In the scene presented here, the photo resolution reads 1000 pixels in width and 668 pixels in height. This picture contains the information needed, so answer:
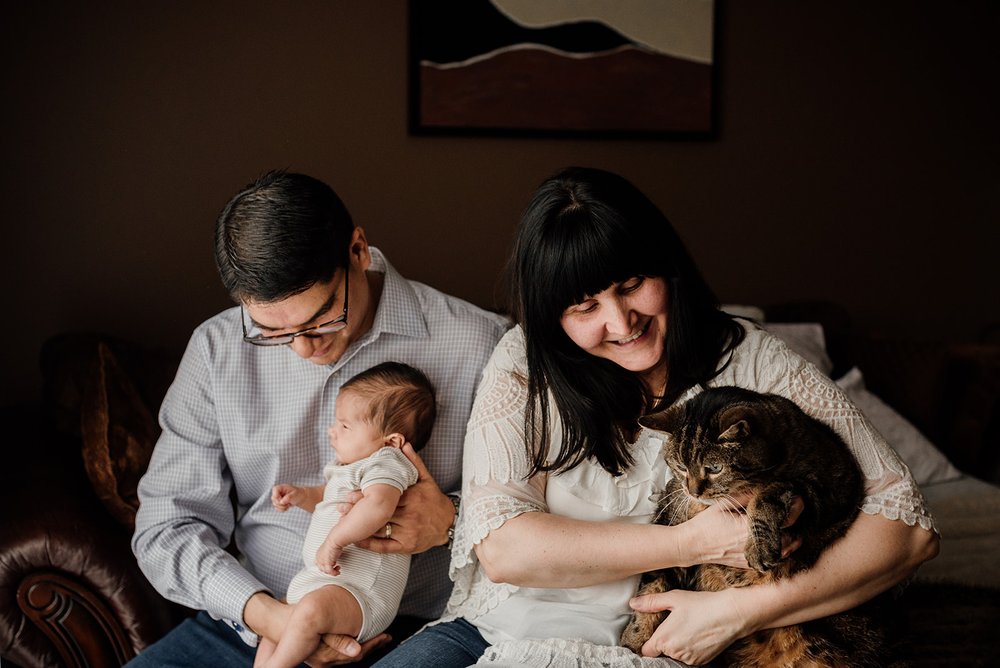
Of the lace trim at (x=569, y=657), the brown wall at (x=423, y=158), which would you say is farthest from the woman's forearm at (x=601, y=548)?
the brown wall at (x=423, y=158)

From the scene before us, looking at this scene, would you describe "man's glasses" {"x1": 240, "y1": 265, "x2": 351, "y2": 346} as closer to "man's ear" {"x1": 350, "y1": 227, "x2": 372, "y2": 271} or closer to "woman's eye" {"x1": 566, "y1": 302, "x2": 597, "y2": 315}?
"man's ear" {"x1": 350, "y1": 227, "x2": 372, "y2": 271}

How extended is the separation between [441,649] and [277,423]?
1.91 ft

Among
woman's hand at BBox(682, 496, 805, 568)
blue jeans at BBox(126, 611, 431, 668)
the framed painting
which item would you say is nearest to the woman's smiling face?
woman's hand at BBox(682, 496, 805, 568)

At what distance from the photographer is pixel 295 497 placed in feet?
5.66

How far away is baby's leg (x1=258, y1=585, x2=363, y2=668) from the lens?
150cm

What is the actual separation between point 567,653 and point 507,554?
0.62ft

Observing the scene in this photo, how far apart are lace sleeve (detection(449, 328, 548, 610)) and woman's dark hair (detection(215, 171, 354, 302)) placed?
1.24 feet

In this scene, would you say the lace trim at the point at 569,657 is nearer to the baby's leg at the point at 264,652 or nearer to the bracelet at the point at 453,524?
the bracelet at the point at 453,524

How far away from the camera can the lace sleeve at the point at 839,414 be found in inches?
57.8

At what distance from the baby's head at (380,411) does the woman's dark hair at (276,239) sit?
0.24m

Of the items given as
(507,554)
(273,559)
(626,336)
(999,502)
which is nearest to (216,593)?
(273,559)

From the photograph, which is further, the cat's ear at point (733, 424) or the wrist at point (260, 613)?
the wrist at point (260, 613)

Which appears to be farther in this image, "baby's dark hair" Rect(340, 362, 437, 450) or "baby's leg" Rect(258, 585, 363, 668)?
"baby's dark hair" Rect(340, 362, 437, 450)

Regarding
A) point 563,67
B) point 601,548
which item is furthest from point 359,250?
point 563,67
